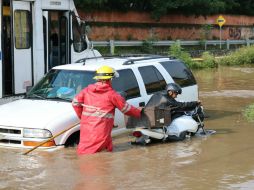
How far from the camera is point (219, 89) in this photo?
69.3ft

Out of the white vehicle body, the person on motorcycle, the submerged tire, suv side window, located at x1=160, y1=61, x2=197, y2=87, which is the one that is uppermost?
the white vehicle body

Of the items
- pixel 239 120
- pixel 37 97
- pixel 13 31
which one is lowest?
pixel 239 120

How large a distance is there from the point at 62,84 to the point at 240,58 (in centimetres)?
2461

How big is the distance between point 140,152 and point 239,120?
4.61 metres

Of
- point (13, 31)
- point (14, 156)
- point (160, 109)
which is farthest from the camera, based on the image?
point (13, 31)

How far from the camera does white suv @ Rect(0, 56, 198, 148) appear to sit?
961cm

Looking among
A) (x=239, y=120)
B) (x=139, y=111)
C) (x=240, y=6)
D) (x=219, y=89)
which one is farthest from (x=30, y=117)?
(x=240, y=6)

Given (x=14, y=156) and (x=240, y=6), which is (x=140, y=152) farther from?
(x=240, y=6)

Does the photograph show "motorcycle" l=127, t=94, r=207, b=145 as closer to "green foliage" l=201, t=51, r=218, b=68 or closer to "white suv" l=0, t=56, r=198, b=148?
"white suv" l=0, t=56, r=198, b=148

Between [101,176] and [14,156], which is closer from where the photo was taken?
[101,176]

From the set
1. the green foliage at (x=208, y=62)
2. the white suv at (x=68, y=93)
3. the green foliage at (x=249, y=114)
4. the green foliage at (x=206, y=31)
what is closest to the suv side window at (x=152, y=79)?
the white suv at (x=68, y=93)

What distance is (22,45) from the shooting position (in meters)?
13.5

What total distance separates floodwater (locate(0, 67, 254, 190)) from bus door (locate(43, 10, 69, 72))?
4149mm

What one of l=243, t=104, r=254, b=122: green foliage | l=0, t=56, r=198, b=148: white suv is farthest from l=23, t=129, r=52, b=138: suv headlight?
l=243, t=104, r=254, b=122: green foliage
